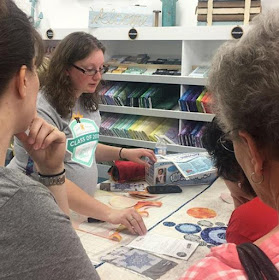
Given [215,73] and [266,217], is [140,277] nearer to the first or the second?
[266,217]

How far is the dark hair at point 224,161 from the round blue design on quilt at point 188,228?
0.27 meters

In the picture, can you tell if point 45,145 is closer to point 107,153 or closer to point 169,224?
point 169,224

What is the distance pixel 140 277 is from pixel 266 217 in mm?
431

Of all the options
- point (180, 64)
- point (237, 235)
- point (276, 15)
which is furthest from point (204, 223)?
point (180, 64)

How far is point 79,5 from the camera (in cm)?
388

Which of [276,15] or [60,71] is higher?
[276,15]

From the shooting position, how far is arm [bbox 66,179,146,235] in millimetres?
1511

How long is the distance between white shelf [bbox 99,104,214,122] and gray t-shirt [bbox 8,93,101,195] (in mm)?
1053

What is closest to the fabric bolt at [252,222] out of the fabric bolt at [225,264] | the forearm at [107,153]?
the fabric bolt at [225,264]

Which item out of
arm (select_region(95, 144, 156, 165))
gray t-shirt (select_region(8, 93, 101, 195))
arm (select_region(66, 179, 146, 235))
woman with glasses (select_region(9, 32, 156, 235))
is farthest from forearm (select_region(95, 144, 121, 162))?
arm (select_region(66, 179, 146, 235))

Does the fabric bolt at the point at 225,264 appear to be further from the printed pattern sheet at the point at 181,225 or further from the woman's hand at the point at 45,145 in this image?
the woman's hand at the point at 45,145

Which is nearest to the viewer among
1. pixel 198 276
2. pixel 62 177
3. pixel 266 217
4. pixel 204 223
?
pixel 198 276

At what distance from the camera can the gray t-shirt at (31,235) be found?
69 centimetres

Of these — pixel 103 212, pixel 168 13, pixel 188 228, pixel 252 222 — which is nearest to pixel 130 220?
pixel 103 212
